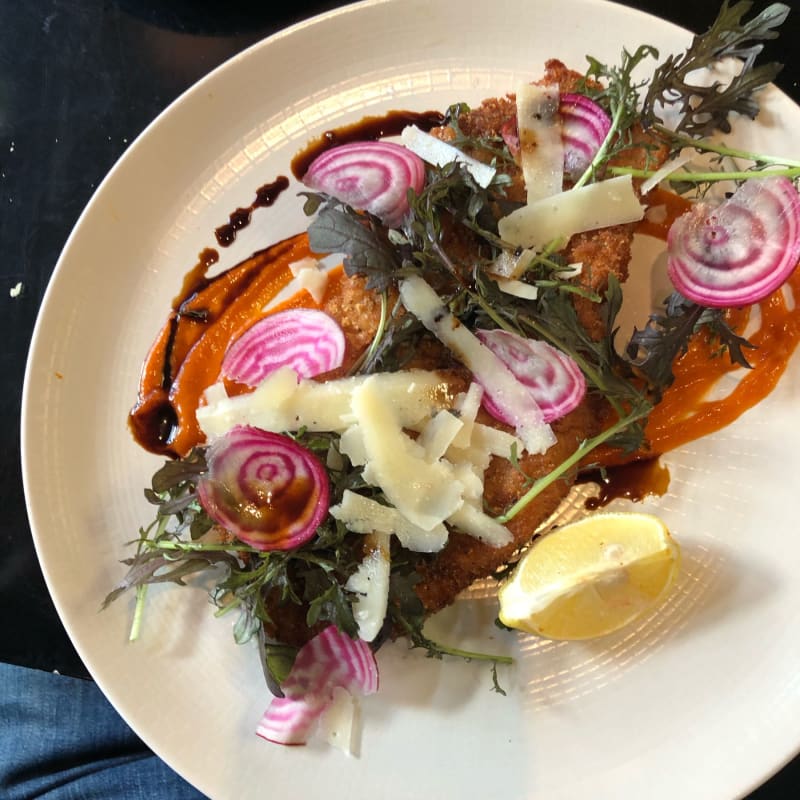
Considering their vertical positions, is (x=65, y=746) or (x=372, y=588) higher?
(x=372, y=588)

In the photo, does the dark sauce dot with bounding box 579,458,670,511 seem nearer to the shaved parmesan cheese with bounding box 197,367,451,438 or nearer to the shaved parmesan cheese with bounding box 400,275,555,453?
the shaved parmesan cheese with bounding box 400,275,555,453

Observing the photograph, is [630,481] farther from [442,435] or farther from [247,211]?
[247,211]

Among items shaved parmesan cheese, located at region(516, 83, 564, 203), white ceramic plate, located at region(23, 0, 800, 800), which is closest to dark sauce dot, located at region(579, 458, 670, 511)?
white ceramic plate, located at region(23, 0, 800, 800)

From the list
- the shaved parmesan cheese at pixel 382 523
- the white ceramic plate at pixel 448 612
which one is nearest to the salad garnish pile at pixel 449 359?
the shaved parmesan cheese at pixel 382 523

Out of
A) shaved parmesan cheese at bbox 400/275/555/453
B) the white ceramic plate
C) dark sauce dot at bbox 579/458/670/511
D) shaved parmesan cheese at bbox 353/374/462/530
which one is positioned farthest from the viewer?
dark sauce dot at bbox 579/458/670/511

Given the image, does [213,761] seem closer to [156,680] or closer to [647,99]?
[156,680]

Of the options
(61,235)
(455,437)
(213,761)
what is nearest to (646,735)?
(455,437)

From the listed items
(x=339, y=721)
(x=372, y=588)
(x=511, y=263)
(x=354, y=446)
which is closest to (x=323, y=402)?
(x=354, y=446)

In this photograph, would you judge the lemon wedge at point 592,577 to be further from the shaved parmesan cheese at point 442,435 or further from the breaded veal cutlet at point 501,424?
the shaved parmesan cheese at point 442,435
